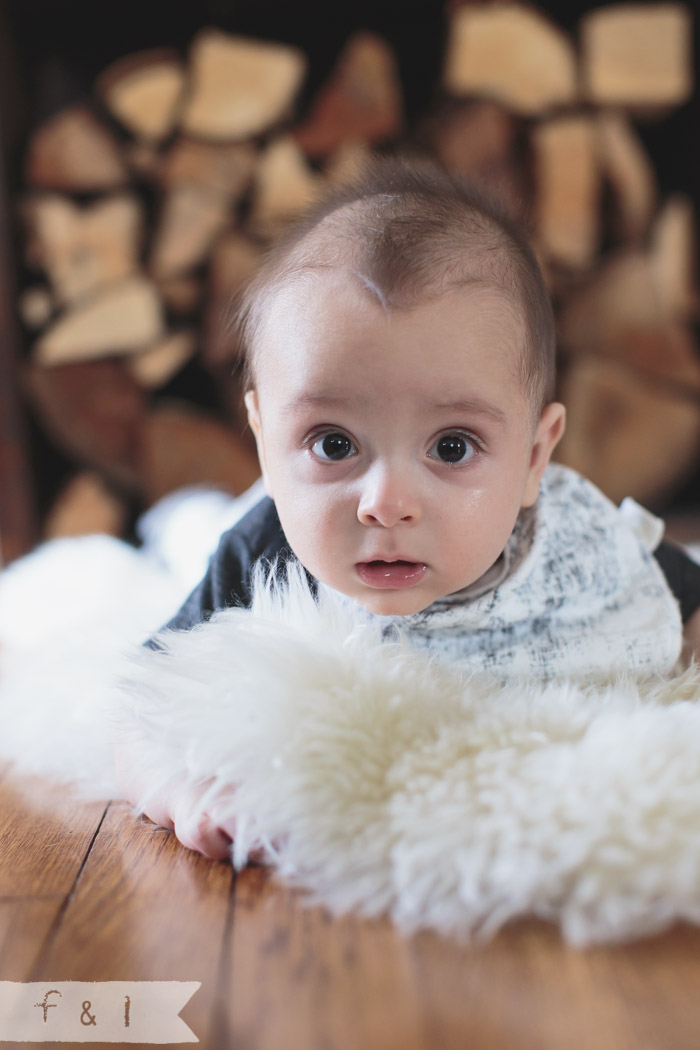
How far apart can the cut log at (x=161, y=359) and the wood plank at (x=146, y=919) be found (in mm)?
1151

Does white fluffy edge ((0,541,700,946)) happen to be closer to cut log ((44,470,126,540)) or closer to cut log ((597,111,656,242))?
cut log ((44,470,126,540))

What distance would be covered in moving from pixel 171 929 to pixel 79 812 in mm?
196

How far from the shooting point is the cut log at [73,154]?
1.60 m

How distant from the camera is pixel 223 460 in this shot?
1.70 metres

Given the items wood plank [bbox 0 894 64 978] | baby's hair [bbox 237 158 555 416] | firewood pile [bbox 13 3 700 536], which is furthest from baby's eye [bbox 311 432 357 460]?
firewood pile [bbox 13 3 700 536]

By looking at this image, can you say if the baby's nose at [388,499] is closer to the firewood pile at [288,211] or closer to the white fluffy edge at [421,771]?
the white fluffy edge at [421,771]

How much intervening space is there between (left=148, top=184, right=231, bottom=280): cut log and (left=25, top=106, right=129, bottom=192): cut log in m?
0.11

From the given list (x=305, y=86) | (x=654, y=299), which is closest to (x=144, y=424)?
(x=305, y=86)

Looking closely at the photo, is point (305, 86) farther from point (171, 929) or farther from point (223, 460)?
point (171, 929)

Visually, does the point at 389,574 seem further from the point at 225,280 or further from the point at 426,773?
the point at 225,280

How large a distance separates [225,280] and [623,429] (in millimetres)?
757

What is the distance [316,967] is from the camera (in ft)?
1.62

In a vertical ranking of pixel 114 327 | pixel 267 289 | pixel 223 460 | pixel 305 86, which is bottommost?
pixel 267 289

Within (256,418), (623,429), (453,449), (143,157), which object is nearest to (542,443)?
(453,449)
